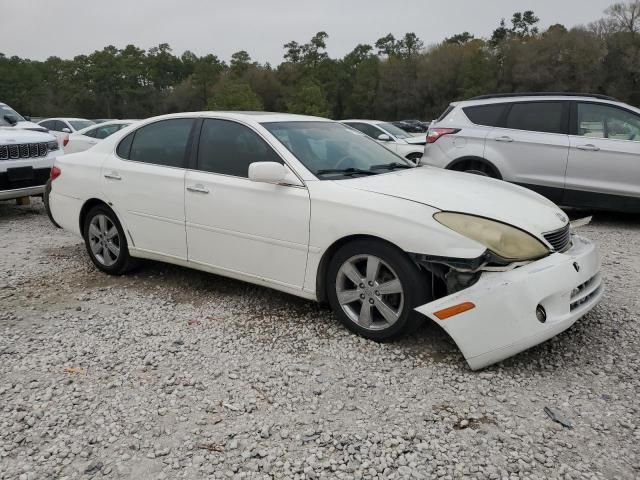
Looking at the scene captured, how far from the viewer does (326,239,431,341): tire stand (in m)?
3.22

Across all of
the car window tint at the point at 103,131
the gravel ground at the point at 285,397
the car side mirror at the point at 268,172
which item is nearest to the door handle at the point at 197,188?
the car side mirror at the point at 268,172

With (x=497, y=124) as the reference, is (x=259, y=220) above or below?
below

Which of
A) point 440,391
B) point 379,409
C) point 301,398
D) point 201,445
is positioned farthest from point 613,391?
point 201,445

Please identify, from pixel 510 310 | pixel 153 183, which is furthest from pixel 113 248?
pixel 510 310

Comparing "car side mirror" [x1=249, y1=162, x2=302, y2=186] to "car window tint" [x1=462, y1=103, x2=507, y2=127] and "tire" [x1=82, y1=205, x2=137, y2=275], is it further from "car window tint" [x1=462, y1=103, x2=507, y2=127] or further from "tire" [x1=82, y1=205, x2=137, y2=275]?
"car window tint" [x1=462, y1=103, x2=507, y2=127]

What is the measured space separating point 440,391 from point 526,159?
5274mm

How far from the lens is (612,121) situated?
275 inches

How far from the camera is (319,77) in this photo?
80.0 metres

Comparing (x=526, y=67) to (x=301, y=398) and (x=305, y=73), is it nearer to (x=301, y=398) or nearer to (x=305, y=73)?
(x=305, y=73)

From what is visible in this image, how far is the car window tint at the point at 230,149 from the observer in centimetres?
397

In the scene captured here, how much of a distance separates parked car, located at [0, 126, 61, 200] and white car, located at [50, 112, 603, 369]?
316 cm

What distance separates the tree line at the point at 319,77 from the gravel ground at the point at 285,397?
56949 mm

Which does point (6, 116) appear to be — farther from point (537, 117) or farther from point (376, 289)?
point (537, 117)

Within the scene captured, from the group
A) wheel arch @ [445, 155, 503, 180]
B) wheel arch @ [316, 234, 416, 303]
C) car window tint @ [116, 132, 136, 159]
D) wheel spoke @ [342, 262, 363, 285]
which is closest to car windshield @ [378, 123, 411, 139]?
wheel arch @ [445, 155, 503, 180]
